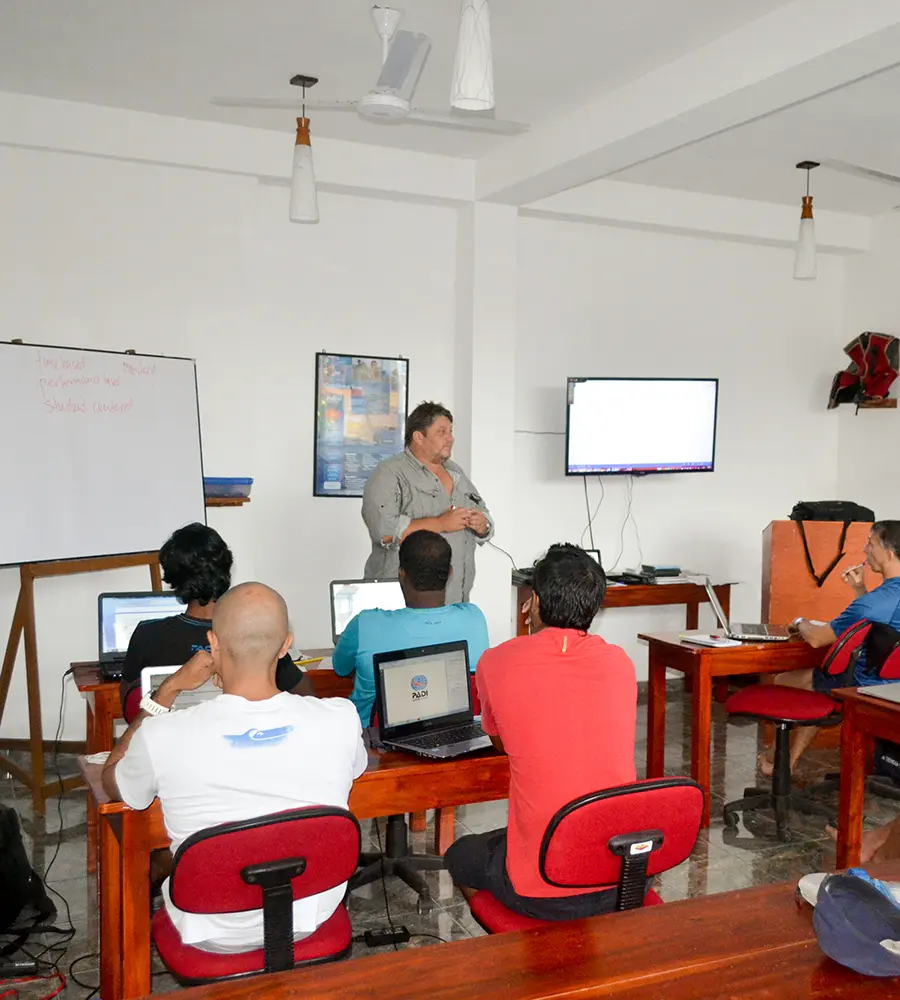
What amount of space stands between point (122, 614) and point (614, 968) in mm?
2643

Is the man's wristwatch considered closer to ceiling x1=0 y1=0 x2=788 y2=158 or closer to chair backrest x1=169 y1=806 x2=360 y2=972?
chair backrest x1=169 y1=806 x2=360 y2=972

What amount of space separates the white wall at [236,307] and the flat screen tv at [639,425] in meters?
0.86

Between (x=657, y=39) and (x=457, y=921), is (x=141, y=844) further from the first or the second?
(x=657, y=39)

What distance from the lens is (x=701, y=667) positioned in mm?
4145

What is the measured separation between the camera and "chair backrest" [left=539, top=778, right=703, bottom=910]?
2031 millimetres

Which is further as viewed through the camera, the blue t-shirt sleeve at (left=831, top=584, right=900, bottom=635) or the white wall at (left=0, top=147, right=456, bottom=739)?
the white wall at (left=0, top=147, right=456, bottom=739)

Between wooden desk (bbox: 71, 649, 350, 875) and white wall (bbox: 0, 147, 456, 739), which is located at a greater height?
white wall (bbox: 0, 147, 456, 739)

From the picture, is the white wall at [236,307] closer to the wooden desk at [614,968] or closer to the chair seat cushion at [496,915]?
the chair seat cushion at [496,915]

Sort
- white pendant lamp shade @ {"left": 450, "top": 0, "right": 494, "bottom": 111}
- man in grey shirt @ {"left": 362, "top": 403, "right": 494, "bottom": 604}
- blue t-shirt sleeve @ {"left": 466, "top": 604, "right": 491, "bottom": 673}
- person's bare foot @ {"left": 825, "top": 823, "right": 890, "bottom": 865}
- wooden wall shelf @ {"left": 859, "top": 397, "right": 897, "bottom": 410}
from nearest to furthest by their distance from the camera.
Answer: white pendant lamp shade @ {"left": 450, "top": 0, "right": 494, "bottom": 111} → blue t-shirt sleeve @ {"left": 466, "top": 604, "right": 491, "bottom": 673} → person's bare foot @ {"left": 825, "top": 823, "right": 890, "bottom": 865} → man in grey shirt @ {"left": 362, "top": 403, "right": 494, "bottom": 604} → wooden wall shelf @ {"left": 859, "top": 397, "right": 897, "bottom": 410}

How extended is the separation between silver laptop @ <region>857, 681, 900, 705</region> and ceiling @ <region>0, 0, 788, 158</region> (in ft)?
8.17

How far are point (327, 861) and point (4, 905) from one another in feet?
5.52

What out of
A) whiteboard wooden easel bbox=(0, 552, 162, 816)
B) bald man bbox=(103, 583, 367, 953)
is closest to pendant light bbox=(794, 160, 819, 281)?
whiteboard wooden easel bbox=(0, 552, 162, 816)

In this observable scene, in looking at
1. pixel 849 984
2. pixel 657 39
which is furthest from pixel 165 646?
pixel 657 39

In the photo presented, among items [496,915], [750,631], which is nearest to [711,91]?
[750,631]
